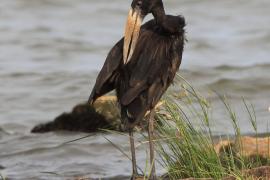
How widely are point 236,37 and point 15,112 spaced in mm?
5512

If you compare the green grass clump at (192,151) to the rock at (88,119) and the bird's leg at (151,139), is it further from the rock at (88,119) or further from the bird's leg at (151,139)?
the rock at (88,119)

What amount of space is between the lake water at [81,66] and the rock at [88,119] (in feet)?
0.43

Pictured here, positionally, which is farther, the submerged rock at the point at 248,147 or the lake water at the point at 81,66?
the lake water at the point at 81,66

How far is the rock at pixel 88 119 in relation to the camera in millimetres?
9875

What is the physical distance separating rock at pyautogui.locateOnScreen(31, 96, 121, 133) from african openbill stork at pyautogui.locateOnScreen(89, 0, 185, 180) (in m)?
2.69

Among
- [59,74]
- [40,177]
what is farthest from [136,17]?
[59,74]

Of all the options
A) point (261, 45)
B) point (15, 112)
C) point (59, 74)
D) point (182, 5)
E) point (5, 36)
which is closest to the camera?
point (15, 112)

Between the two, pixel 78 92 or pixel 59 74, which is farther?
pixel 59 74

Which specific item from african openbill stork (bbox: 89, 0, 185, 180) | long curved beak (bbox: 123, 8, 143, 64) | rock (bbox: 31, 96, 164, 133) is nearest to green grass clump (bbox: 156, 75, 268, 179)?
african openbill stork (bbox: 89, 0, 185, 180)

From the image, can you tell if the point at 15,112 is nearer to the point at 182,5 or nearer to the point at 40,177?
the point at 40,177

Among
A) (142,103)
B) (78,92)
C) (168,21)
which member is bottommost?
(78,92)

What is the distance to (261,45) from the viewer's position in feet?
51.5

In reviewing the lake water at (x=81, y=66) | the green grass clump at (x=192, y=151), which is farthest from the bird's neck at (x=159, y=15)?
the lake water at (x=81, y=66)

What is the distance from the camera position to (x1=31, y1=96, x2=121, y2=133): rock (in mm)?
9875
